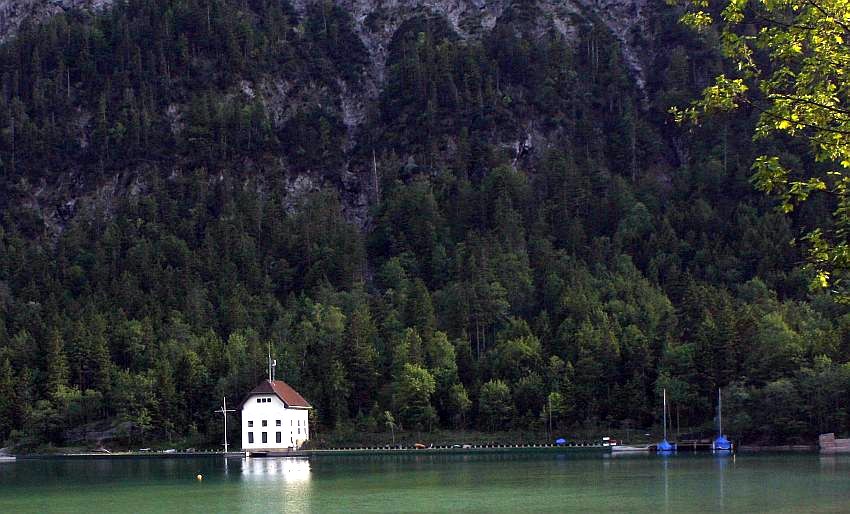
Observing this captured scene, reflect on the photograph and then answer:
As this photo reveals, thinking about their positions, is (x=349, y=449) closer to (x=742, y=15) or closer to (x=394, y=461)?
(x=394, y=461)

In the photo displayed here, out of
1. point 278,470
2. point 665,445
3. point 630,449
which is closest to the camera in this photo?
point 278,470

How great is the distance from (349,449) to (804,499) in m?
81.0

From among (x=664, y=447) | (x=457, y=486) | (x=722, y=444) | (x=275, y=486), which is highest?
(x=457, y=486)

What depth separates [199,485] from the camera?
78.5 metres

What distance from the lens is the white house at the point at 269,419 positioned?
5153 inches

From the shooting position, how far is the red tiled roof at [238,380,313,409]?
130250mm

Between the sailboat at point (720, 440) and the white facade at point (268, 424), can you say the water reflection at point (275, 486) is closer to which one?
the white facade at point (268, 424)

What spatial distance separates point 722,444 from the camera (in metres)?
112

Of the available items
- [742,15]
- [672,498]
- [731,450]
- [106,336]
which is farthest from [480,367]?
[742,15]

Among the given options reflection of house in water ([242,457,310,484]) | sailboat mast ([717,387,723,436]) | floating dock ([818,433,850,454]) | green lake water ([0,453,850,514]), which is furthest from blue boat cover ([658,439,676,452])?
reflection of house in water ([242,457,310,484])

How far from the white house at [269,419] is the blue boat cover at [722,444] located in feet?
155

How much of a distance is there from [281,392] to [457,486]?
205 feet

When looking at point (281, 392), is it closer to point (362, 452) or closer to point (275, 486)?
point (362, 452)

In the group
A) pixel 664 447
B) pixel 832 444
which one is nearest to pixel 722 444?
pixel 664 447
